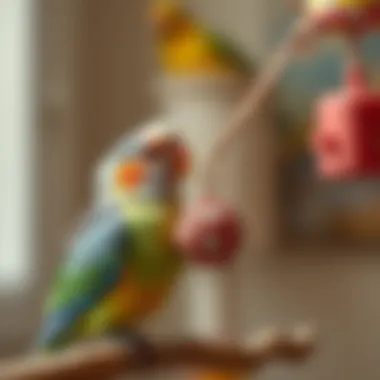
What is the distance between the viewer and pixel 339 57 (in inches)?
A: 52.2

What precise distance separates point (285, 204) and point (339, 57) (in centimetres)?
22

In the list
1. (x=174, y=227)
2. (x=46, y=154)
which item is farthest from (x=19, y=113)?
(x=174, y=227)

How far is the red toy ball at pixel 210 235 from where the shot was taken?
2.41 ft

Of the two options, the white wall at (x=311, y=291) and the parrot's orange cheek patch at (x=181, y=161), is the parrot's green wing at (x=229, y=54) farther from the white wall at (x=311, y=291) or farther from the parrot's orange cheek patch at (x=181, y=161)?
the parrot's orange cheek patch at (x=181, y=161)

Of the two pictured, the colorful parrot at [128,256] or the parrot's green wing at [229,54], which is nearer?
the colorful parrot at [128,256]

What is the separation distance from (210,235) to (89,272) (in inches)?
6.3

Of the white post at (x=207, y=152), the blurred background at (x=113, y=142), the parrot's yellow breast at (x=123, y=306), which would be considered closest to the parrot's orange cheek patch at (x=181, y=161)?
the parrot's yellow breast at (x=123, y=306)

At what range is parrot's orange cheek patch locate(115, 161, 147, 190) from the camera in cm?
83

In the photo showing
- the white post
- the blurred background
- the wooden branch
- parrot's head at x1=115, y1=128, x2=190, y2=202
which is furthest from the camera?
the blurred background

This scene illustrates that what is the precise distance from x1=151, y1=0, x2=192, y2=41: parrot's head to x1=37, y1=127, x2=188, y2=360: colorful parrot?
1.57 ft

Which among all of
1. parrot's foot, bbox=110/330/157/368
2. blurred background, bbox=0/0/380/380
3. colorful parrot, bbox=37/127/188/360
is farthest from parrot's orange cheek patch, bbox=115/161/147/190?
blurred background, bbox=0/0/380/380

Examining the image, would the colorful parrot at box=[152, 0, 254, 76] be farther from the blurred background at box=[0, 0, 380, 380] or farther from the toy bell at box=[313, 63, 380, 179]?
the toy bell at box=[313, 63, 380, 179]

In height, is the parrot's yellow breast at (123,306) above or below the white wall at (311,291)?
below

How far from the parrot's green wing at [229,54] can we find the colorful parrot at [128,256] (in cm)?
45
